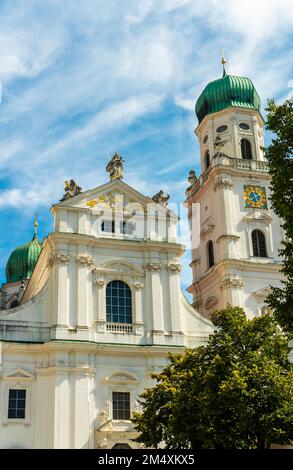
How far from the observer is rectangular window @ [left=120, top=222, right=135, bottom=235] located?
120ft

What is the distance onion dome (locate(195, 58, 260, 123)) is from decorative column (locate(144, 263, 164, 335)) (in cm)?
1437

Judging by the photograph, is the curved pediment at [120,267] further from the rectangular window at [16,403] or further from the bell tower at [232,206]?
the rectangular window at [16,403]

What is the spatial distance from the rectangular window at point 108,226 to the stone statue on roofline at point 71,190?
234 centimetres

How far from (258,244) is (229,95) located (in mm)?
11519

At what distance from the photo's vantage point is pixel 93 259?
114 ft

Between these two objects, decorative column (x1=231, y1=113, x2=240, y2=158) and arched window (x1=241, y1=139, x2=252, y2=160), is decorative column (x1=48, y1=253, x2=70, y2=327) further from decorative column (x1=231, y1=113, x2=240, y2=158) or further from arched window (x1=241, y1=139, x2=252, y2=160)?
arched window (x1=241, y1=139, x2=252, y2=160)

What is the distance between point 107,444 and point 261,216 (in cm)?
1745

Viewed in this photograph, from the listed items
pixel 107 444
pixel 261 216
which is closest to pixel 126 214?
pixel 261 216

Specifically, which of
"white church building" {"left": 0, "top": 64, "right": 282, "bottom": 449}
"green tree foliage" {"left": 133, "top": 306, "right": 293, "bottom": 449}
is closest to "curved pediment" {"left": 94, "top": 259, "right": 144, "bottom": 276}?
"white church building" {"left": 0, "top": 64, "right": 282, "bottom": 449}

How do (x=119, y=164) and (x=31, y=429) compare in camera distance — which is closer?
(x=31, y=429)

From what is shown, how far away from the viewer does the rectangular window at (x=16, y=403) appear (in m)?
30.5

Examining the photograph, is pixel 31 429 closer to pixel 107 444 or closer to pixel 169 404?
pixel 107 444
